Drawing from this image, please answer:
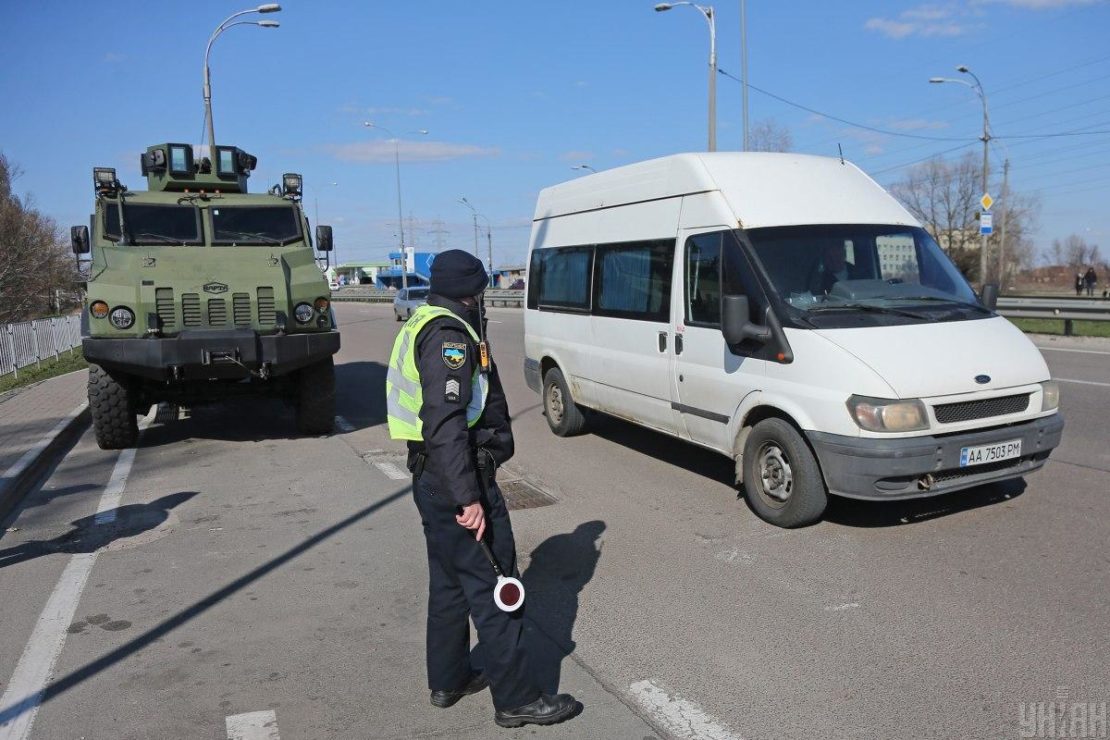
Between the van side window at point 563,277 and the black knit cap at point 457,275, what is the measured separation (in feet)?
16.3

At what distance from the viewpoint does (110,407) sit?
918 centimetres

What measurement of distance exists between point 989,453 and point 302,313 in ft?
22.3

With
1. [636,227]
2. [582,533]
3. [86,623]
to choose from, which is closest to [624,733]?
[582,533]

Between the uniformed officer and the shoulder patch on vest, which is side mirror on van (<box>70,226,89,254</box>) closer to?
the uniformed officer

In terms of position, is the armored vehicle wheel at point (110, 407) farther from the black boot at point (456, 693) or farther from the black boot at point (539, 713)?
the black boot at point (539, 713)

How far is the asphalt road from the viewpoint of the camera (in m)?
3.66

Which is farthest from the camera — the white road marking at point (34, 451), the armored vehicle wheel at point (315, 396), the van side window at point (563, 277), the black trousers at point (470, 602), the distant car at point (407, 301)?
the distant car at point (407, 301)

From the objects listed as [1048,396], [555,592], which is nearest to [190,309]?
[555,592]

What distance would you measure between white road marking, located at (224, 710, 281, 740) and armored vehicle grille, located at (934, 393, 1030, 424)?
402cm

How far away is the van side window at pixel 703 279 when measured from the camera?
21.6ft

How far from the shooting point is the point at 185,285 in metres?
9.16

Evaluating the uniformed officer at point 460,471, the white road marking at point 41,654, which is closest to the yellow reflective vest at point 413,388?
the uniformed officer at point 460,471

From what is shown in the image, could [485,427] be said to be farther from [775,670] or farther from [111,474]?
[111,474]

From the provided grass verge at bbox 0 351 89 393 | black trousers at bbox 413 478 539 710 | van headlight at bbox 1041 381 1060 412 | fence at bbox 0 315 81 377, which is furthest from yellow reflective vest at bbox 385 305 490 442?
fence at bbox 0 315 81 377
